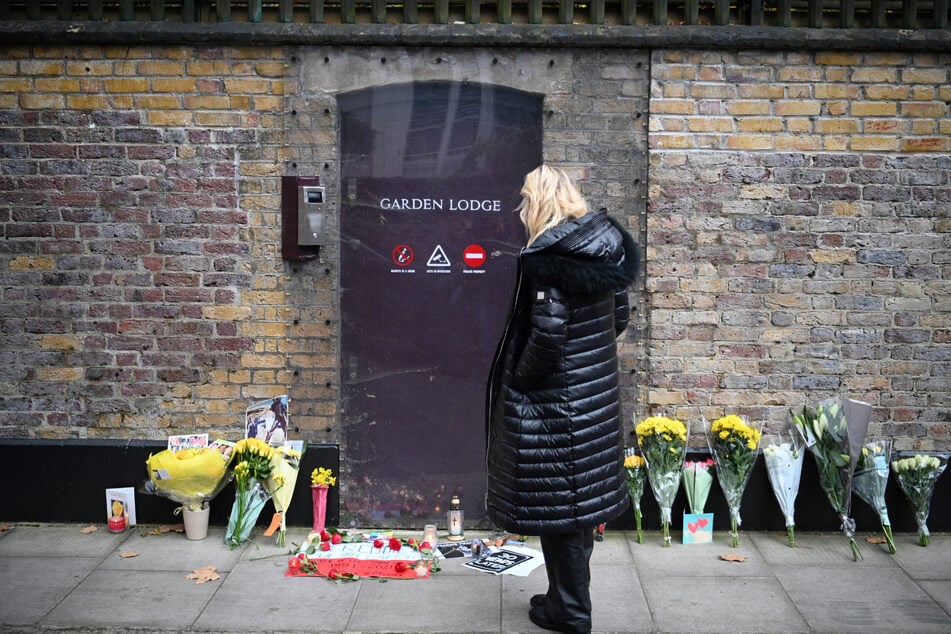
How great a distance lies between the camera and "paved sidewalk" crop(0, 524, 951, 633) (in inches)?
188

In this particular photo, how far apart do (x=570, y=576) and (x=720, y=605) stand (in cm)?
99

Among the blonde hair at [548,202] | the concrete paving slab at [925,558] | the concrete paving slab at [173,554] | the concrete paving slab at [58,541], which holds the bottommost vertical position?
the concrete paving slab at [925,558]

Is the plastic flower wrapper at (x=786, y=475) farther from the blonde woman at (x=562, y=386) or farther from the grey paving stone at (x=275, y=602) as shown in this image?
the grey paving stone at (x=275, y=602)

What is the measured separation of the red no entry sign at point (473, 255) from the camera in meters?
5.97

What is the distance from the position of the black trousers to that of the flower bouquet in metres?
1.85

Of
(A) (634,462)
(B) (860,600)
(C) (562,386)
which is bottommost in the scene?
(B) (860,600)

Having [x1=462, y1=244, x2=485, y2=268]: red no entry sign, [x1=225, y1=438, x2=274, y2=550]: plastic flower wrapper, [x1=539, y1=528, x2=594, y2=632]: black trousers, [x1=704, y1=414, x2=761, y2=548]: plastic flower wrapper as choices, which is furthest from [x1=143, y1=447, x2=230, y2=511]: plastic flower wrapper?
[x1=704, y1=414, x2=761, y2=548]: plastic flower wrapper

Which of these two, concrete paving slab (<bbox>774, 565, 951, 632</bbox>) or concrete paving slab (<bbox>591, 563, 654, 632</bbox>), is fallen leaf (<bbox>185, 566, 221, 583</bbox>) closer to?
concrete paving slab (<bbox>591, 563, 654, 632</bbox>)

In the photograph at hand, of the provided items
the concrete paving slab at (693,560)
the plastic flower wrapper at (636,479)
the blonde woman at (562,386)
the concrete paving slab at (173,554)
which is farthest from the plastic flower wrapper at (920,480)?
the concrete paving slab at (173,554)

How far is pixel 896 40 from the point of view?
5.83m

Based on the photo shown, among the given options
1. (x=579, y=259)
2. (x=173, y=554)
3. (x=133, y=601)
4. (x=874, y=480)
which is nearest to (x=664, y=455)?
(x=874, y=480)

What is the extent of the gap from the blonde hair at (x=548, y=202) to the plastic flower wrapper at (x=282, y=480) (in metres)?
2.30

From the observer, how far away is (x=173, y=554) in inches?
224

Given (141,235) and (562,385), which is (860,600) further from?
(141,235)
